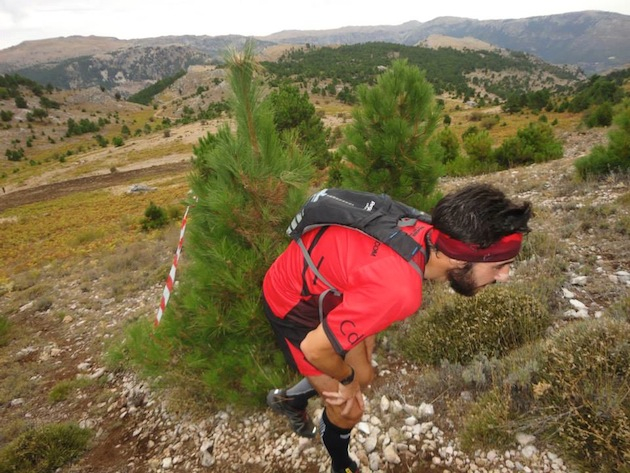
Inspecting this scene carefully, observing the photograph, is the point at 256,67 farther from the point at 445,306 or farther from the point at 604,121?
the point at 604,121

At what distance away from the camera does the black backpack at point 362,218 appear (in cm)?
173

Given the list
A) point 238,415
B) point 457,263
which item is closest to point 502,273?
point 457,263

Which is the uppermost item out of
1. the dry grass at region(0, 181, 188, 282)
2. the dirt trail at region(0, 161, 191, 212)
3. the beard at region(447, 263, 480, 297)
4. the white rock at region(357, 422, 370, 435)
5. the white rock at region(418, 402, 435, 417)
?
the beard at region(447, 263, 480, 297)

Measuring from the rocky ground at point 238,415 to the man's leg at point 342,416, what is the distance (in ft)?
1.26

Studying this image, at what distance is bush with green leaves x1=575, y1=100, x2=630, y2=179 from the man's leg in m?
9.30

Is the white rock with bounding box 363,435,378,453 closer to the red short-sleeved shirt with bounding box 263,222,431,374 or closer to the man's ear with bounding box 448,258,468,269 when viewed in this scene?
the red short-sleeved shirt with bounding box 263,222,431,374

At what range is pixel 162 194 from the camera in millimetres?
24641

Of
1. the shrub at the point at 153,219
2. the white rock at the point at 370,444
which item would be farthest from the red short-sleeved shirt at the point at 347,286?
the shrub at the point at 153,219

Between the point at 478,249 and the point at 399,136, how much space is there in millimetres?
3783

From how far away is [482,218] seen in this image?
176 centimetres

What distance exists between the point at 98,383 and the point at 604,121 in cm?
3004

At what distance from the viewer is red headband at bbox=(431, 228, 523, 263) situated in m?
1.79

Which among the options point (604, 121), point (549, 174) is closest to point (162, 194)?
point (549, 174)

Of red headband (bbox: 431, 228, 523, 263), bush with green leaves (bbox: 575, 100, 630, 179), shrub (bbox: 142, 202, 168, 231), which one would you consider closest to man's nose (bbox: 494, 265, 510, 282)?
red headband (bbox: 431, 228, 523, 263)
